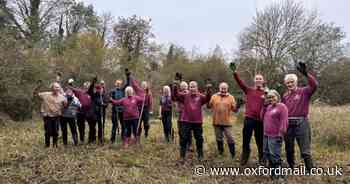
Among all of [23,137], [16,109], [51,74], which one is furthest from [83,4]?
[23,137]

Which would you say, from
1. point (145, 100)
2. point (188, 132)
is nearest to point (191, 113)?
point (188, 132)

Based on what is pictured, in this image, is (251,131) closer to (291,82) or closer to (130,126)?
(291,82)

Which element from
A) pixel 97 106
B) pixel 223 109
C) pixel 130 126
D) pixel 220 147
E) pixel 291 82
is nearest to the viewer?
pixel 291 82

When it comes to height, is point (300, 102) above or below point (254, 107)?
above

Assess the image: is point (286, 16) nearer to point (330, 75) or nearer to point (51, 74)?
point (330, 75)

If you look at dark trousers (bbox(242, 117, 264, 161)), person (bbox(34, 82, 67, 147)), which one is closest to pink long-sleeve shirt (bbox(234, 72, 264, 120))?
dark trousers (bbox(242, 117, 264, 161))

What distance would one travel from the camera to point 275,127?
5.83 meters

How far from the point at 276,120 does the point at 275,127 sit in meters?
0.11

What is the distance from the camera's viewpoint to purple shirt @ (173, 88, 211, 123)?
7113mm

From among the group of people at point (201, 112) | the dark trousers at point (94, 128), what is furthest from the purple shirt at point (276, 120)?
the dark trousers at point (94, 128)

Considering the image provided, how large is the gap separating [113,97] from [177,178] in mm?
3715

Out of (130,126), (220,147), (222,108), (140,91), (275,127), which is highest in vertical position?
(140,91)

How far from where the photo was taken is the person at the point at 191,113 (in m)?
7.12

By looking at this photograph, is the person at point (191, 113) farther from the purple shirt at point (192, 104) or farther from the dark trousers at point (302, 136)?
the dark trousers at point (302, 136)
